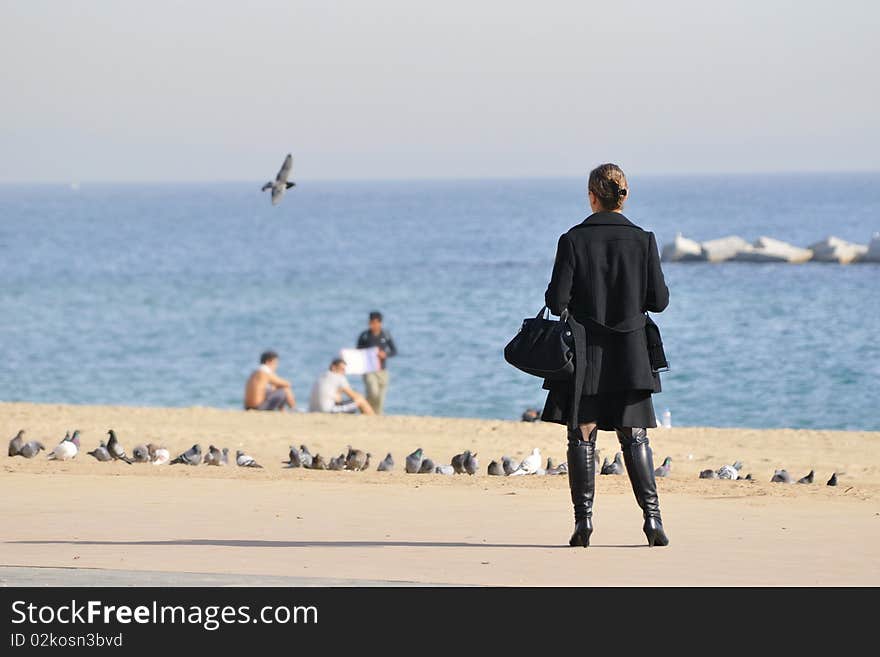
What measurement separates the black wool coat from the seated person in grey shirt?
12.4 meters

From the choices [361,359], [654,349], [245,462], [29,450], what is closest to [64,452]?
[29,450]

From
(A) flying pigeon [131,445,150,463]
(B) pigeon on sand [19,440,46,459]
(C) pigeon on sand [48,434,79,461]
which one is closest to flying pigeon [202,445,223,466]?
(A) flying pigeon [131,445,150,463]

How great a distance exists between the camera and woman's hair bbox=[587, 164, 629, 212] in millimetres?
8180

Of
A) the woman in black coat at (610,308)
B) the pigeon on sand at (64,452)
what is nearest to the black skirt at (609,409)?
the woman in black coat at (610,308)

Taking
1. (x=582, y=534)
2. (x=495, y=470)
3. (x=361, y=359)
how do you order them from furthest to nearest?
(x=361, y=359) < (x=495, y=470) < (x=582, y=534)

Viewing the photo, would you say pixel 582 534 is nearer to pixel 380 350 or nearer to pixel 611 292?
pixel 611 292

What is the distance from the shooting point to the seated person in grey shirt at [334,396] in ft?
67.5

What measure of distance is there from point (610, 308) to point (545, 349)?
1.38 feet

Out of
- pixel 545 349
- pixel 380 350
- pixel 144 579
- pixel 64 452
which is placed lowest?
pixel 64 452

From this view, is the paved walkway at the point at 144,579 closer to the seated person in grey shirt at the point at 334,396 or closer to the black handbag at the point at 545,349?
the black handbag at the point at 545,349

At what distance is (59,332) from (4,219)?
13402 centimetres

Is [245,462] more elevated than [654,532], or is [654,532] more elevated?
[654,532]

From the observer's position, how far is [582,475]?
834 centimetres
